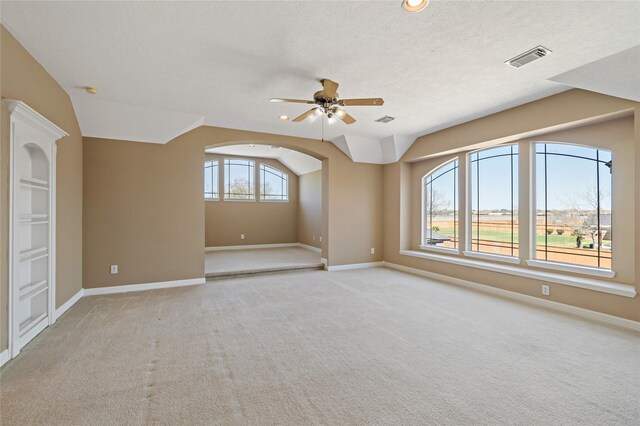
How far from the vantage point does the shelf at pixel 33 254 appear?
2784 millimetres

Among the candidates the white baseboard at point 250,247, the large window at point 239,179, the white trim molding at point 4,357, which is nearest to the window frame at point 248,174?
the large window at point 239,179

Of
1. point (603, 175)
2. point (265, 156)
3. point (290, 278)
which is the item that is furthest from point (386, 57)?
point (265, 156)

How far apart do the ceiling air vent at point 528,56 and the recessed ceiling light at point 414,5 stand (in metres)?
1.36

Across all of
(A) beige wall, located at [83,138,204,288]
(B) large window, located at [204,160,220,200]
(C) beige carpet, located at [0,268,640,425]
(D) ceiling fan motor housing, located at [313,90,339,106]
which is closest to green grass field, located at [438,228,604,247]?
(C) beige carpet, located at [0,268,640,425]

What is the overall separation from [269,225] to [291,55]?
702 cm

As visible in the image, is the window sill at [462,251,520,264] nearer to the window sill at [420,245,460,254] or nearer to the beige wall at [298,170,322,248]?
the window sill at [420,245,460,254]

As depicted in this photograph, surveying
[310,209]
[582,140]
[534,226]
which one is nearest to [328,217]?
[310,209]

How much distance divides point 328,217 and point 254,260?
214cm

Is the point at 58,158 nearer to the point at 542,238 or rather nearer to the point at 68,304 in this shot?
the point at 68,304

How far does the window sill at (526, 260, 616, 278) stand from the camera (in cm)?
360

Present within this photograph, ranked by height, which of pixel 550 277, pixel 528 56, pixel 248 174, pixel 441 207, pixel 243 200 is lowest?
pixel 550 277

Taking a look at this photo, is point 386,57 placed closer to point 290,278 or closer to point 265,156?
point 290,278

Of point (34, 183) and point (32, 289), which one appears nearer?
point (32, 289)

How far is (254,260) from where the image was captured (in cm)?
701
